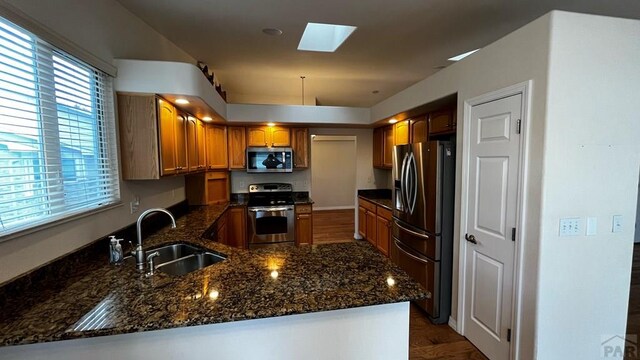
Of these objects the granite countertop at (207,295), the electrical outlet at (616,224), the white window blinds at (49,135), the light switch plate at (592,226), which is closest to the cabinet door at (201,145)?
the white window blinds at (49,135)

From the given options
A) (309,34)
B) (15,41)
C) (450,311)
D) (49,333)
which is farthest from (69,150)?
(450,311)

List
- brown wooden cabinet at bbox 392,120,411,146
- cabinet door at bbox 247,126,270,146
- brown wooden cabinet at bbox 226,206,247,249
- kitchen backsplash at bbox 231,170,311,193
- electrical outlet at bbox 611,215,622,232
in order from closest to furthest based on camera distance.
→ 1. electrical outlet at bbox 611,215,622,232
2. brown wooden cabinet at bbox 392,120,411,146
3. brown wooden cabinet at bbox 226,206,247,249
4. cabinet door at bbox 247,126,270,146
5. kitchen backsplash at bbox 231,170,311,193

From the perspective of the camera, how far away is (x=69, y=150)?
5.27 feet

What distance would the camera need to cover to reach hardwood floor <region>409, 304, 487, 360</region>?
2084 mm

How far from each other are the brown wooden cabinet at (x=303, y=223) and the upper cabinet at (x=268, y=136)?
3.62 ft

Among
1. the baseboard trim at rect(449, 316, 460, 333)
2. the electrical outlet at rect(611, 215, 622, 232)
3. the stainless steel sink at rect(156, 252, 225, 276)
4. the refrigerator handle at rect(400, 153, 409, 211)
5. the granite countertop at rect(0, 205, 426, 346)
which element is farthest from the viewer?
the refrigerator handle at rect(400, 153, 409, 211)

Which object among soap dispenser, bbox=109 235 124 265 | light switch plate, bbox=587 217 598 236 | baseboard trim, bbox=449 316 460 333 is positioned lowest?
baseboard trim, bbox=449 316 460 333

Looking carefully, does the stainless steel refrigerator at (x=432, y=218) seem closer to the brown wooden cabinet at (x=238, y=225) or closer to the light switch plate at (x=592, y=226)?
the light switch plate at (x=592, y=226)

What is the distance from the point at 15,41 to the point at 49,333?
1331mm

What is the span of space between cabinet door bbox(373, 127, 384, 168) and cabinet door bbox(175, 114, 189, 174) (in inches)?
120

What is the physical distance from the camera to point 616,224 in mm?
1688

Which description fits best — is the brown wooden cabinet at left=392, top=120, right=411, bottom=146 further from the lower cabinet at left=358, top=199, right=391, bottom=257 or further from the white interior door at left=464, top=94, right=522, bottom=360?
the white interior door at left=464, top=94, right=522, bottom=360

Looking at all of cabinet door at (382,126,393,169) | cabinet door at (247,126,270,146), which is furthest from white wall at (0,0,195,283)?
cabinet door at (382,126,393,169)

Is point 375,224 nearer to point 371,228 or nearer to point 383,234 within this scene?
point 371,228
